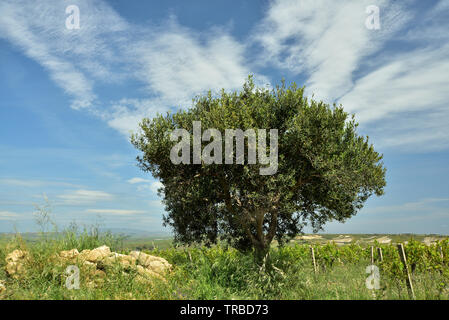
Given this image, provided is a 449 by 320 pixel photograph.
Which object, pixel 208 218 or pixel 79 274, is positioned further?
pixel 208 218

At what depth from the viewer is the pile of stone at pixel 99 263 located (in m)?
12.9

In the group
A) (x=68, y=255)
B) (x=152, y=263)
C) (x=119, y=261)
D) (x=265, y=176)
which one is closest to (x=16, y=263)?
(x=68, y=255)

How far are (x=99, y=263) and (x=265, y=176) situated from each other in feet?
30.2

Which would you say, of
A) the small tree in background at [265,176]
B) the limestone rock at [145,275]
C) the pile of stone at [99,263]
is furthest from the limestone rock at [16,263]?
the small tree in background at [265,176]

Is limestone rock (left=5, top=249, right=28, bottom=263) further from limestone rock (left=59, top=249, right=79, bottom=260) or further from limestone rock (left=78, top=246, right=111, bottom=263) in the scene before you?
limestone rock (left=78, top=246, right=111, bottom=263)

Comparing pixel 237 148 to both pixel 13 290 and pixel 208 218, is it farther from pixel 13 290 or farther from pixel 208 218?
pixel 13 290

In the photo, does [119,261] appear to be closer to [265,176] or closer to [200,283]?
[200,283]

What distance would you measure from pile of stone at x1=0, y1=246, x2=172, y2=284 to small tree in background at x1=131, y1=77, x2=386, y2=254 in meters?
4.74

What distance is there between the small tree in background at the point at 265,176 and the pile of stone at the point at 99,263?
15.6 feet

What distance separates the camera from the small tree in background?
56.1ft

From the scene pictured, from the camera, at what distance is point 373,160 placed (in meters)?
20.8
